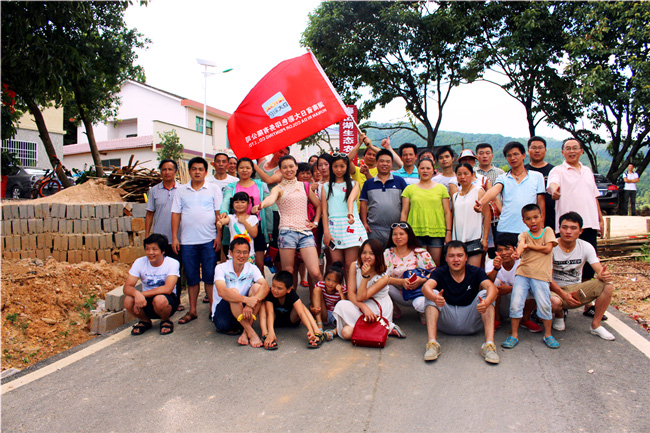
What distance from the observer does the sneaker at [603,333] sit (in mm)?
4413

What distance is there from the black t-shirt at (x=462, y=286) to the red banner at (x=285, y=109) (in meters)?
2.54

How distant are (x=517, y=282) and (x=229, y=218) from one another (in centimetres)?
312

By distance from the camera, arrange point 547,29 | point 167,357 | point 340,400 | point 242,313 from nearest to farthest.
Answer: point 340,400 → point 167,357 → point 242,313 → point 547,29

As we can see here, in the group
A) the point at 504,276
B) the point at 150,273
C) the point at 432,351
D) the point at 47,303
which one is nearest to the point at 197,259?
the point at 150,273

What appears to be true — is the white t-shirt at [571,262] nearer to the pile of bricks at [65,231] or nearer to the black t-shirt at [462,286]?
the black t-shirt at [462,286]

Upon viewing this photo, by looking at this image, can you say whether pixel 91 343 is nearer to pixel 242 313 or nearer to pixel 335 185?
pixel 242 313

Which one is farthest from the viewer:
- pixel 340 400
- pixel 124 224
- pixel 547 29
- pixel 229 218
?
pixel 547 29

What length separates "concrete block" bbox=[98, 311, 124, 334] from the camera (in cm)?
514

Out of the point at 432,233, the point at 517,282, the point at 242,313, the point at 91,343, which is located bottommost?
the point at 91,343

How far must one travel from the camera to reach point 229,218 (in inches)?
209

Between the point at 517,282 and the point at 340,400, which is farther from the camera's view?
the point at 517,282

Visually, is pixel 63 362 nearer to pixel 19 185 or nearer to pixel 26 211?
pixel 26 211

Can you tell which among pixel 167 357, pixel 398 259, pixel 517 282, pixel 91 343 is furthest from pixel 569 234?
pixel 91 343

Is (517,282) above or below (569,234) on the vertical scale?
below
